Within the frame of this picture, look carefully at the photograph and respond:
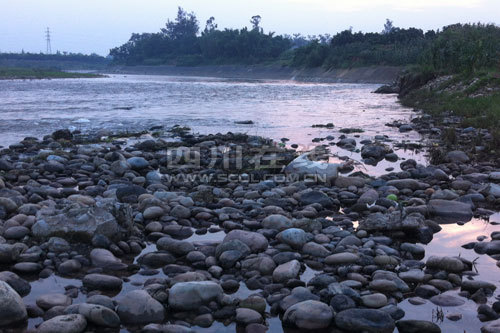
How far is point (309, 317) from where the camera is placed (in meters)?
3.83

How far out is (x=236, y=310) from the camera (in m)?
4.00

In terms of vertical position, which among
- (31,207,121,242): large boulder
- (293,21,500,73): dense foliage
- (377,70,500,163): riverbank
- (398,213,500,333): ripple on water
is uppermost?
(293,21,500,73): dense foliage

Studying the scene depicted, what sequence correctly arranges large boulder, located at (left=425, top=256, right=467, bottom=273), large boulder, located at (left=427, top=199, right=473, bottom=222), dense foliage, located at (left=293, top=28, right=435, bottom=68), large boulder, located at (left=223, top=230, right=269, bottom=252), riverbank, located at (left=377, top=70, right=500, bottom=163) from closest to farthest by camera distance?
1. large boulder, located at (left=425, top=256, right=467, bottom=273)
2. large boulder, located at (left=223, top=230, right=269, bottom=252)
3. large boulder, located at (left=427, top=199, right=473, bottom=222)
4. riverbank, located at (left=377, top=70, right=500, bottom=163)
5. dense foliage, located at (left=293, top=28, right=435, bottom=68)

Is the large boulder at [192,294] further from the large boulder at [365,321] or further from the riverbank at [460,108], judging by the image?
the riverbank at [460,108]

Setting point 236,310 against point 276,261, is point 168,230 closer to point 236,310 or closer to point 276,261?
point 276,261

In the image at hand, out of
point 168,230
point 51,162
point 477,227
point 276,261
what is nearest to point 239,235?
point 276,261

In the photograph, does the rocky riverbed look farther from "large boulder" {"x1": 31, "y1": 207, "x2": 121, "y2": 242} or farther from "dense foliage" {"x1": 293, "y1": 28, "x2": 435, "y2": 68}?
"dense foliage" {"x1": 293, "y1": 28, "x2": 435, "y2": 68}

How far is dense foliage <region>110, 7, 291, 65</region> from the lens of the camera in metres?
113

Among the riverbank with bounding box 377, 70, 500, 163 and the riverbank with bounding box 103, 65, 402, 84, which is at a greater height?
the riverbank with bounding box 103, 65, 402, 84

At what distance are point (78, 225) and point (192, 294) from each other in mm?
1921

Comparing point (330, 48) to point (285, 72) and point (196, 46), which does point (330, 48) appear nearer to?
point (285, 72)

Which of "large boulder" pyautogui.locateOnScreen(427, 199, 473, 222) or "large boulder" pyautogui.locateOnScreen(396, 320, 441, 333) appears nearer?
"large boulder" pyautogui.locateOnScreen(396, 320, 441, 333)

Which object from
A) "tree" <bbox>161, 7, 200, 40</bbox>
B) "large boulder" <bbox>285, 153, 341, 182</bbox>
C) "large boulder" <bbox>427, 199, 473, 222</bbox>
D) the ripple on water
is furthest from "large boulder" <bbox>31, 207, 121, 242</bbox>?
"tree" <bbox>161, 7, 200, 40</bbox>

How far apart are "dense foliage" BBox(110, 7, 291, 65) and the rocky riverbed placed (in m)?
100
